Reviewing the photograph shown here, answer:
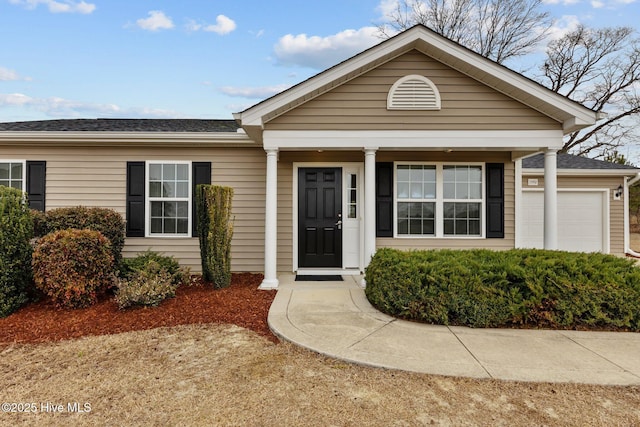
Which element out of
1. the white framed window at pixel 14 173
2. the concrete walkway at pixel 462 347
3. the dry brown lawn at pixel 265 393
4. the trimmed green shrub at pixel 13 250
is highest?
the white framed window at pixel 14 173

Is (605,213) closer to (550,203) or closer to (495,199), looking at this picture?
(495,199)

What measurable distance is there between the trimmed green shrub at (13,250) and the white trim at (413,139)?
343cm

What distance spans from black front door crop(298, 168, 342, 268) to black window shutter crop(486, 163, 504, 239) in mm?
3021

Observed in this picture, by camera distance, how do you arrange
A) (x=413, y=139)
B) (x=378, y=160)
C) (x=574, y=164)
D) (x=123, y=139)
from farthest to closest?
(x=574, y=164) → (x=378, y=160) → (x=123, y=139) → (x=413, y=139)

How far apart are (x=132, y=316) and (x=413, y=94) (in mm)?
5189

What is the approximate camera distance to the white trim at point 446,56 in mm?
4996

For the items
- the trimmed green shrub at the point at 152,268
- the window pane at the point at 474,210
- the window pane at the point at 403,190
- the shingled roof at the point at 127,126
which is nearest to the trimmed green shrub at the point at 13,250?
the trimmed green shrub at the point at 152,268

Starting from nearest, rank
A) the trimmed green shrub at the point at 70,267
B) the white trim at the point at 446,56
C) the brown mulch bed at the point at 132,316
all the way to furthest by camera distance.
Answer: the brown mulch bed at the point at 132,316 → the trimmed green shrub at the point at 70,267 → the white trim at the point at 446,56

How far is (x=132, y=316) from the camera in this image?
400cm

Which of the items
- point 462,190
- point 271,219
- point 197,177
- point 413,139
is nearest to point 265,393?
point 271,219

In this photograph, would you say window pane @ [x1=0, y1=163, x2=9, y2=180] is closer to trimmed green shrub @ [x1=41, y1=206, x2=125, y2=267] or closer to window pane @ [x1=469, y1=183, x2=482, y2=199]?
trimmed green shrub @ [x1=41, y1=206, x2=125, y2=267]

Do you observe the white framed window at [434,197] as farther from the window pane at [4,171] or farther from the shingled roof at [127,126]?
the window pane at [4,171]

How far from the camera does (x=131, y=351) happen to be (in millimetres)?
3082

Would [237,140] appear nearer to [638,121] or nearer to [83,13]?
[83,13]
